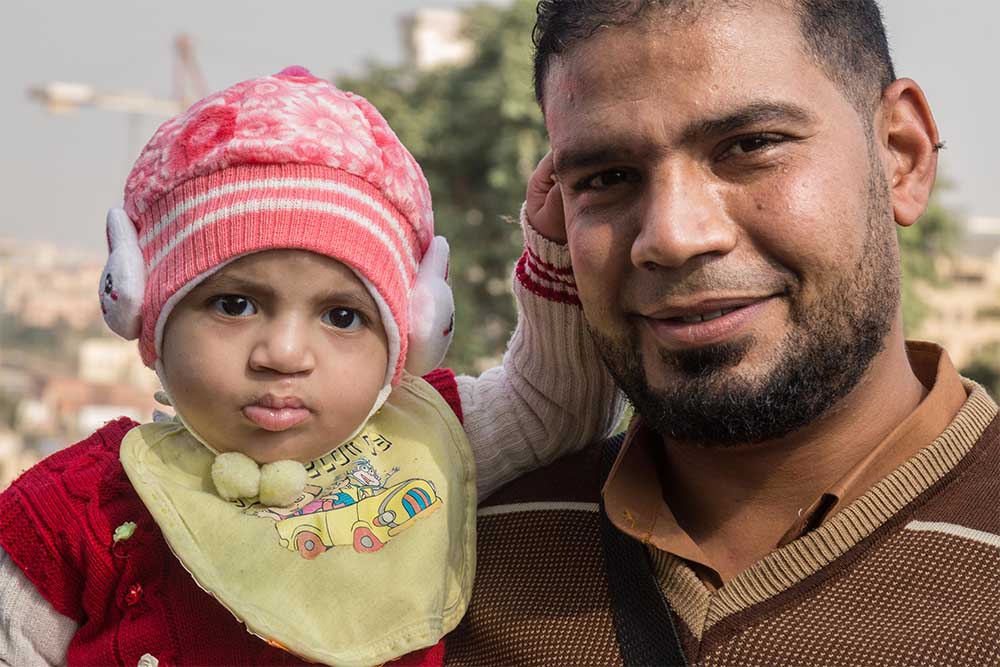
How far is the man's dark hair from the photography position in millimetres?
2611

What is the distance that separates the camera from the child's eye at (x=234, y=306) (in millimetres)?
2721

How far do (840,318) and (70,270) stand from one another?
96.6m

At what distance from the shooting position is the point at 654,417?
8.87 feet

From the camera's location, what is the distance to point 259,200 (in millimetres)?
2705

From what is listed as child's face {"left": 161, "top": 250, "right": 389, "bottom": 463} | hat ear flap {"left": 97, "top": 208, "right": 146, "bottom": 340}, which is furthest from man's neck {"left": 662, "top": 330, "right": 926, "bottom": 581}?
hat ear flap {"left": 97, "top": 208, "right": 146, "bottom": 340}

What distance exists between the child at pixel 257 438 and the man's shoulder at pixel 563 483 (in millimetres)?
160

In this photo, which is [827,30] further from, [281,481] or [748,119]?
[281,481]

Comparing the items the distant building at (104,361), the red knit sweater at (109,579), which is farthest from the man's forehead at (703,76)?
the distant building at (104,361)

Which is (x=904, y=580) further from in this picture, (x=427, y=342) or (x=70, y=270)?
(x=70, y=270)

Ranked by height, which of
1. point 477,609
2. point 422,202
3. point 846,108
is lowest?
point 477,609

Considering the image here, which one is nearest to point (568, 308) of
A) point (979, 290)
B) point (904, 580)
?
point (904, 580)

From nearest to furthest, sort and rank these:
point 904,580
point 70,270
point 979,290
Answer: point 904,580 < point 979,290 < point 70,270

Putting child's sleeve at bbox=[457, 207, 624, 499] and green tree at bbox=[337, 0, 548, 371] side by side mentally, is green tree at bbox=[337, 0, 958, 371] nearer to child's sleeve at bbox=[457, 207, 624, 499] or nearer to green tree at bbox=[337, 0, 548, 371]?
green tree at bbox=[337, 0, 548, 371]

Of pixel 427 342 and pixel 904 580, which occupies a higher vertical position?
pixel 427 342
